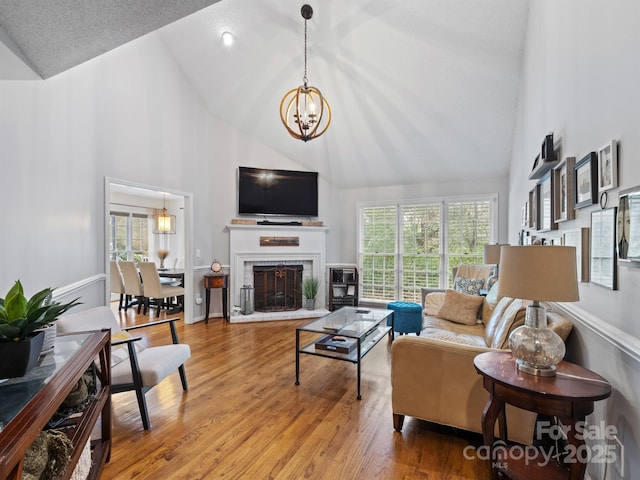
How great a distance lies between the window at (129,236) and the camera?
7.28 meters

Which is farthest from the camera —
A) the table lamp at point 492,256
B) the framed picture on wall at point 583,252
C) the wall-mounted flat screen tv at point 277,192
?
Result: the wall-mounted flat screen tv at point 277,192

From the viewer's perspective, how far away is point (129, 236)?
7625 millimetres

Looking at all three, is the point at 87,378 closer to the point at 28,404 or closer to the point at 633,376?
the point at 28,404

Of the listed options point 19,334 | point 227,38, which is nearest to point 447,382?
point 19,334

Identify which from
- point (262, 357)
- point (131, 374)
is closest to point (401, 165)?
point (262, 357)

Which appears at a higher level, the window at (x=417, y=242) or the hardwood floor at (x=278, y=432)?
the window at (x=417, y=242)

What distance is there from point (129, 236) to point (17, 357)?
724 cm

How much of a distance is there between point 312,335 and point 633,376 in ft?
11.4

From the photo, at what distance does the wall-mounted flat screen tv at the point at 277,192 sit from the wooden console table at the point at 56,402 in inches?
153

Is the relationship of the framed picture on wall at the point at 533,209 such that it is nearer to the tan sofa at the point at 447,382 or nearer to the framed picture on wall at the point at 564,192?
the framed picture on wall at the point at 564,192

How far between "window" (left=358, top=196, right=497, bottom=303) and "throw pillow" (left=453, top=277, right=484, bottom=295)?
0.97m

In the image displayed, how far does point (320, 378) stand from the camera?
3.09 meters

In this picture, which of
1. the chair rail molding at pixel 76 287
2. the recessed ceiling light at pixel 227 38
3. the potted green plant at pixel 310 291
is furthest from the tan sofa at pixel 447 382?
the recessed ceiling light at pixel 227 38

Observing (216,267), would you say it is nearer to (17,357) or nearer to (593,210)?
(17,357)
